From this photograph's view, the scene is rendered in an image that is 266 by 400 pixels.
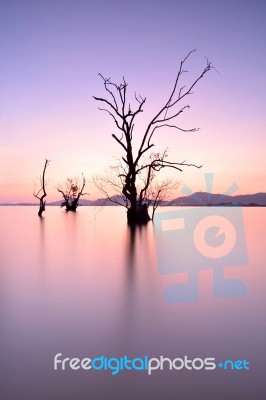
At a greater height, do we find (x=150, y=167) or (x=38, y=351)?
(x=150, y=167)

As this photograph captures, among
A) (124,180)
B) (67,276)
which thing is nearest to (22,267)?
(67,276)

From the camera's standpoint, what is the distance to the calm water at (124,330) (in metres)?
2.25

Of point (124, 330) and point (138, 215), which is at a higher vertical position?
point (138, 215)

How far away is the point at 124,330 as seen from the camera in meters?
3.42

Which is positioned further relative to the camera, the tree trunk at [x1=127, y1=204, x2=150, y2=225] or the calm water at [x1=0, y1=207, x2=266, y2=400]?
the tree trunk at [x1=127, y1=204, x2=150, y2=225]

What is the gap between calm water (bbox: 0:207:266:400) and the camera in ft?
7.39

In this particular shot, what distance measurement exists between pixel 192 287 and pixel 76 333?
2656 mm

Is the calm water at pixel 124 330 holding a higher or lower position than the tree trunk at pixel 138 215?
lower

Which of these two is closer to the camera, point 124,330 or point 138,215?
point 124,330

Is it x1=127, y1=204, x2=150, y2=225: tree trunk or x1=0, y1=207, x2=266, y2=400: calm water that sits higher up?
x1=127, y1=204, x2=150, y2=225: tree trunk

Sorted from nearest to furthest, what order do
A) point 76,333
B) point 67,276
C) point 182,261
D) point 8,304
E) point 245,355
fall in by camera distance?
point 245,355 < point 76,333 < point 8,304 < point 67,276 < point 182,261

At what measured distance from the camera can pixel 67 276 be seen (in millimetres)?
6582

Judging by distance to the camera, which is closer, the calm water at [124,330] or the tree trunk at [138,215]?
the calm water at [124,330]

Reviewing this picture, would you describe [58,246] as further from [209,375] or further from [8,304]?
[209,375]
